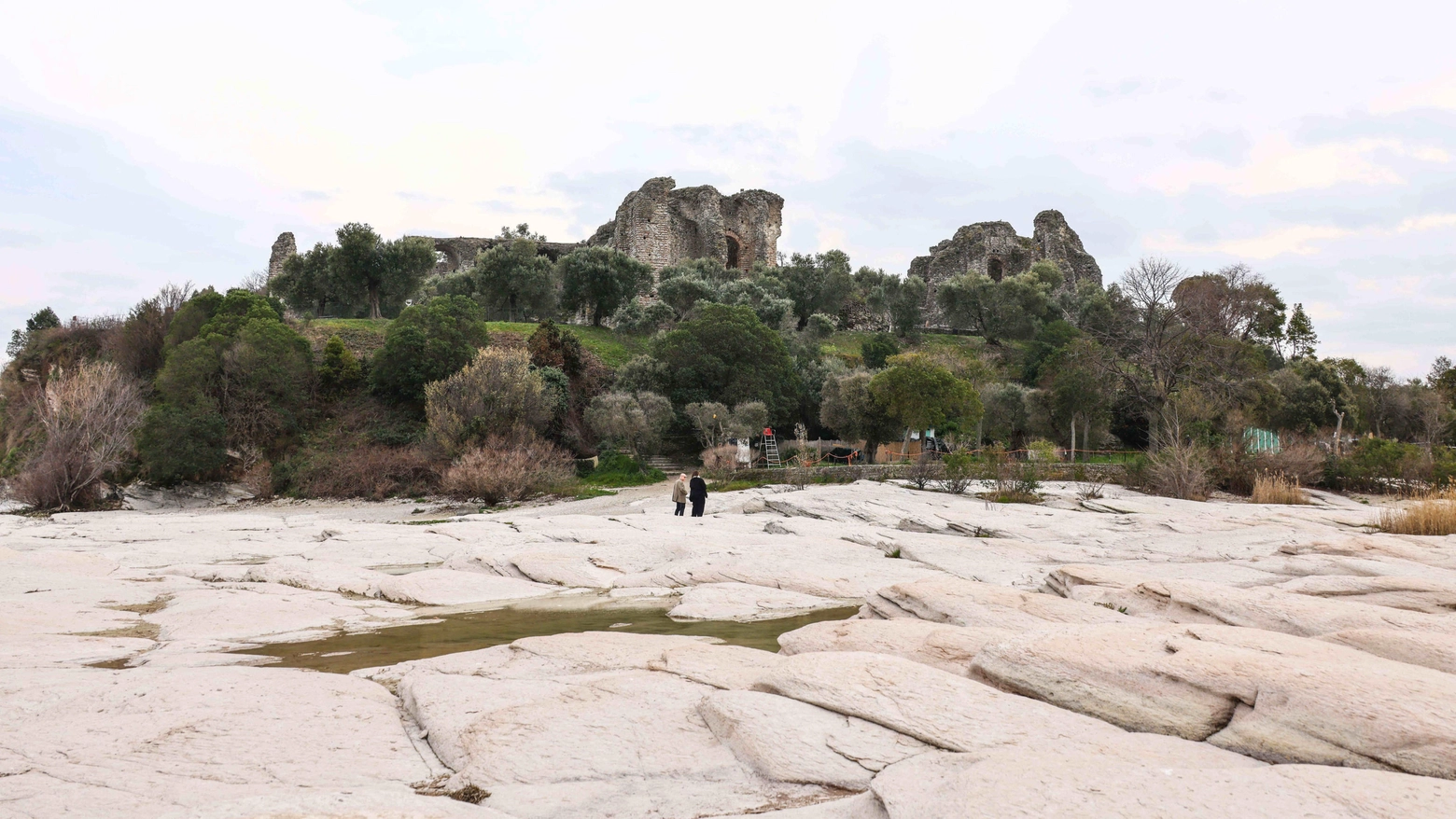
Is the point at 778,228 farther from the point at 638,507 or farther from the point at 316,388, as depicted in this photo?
the point at 638,507

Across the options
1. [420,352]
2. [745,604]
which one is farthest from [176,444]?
[745,604]

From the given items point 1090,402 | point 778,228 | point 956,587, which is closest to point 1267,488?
point 1090,402

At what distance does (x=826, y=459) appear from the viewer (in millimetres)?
37250

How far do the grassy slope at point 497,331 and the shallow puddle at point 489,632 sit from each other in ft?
112

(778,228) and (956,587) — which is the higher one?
(778,228)

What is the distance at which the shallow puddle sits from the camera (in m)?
7.36

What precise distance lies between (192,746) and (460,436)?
25690mm

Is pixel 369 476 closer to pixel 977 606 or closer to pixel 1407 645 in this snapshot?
pixel 977 606

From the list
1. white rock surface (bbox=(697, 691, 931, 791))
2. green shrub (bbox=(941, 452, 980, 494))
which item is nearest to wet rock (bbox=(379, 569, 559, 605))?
white rock surface (bbox=(697, 691, 931, 791))

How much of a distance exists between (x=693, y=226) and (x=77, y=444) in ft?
150

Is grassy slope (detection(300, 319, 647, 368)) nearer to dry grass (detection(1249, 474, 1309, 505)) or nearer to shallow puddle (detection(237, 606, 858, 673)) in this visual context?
dry grass (detection(1249, 474, 1309, 505))

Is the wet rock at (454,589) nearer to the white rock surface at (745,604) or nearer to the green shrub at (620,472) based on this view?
the white rock surface at (745,604)

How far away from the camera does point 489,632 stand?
8.62 metres

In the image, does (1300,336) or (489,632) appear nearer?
(489,632)
